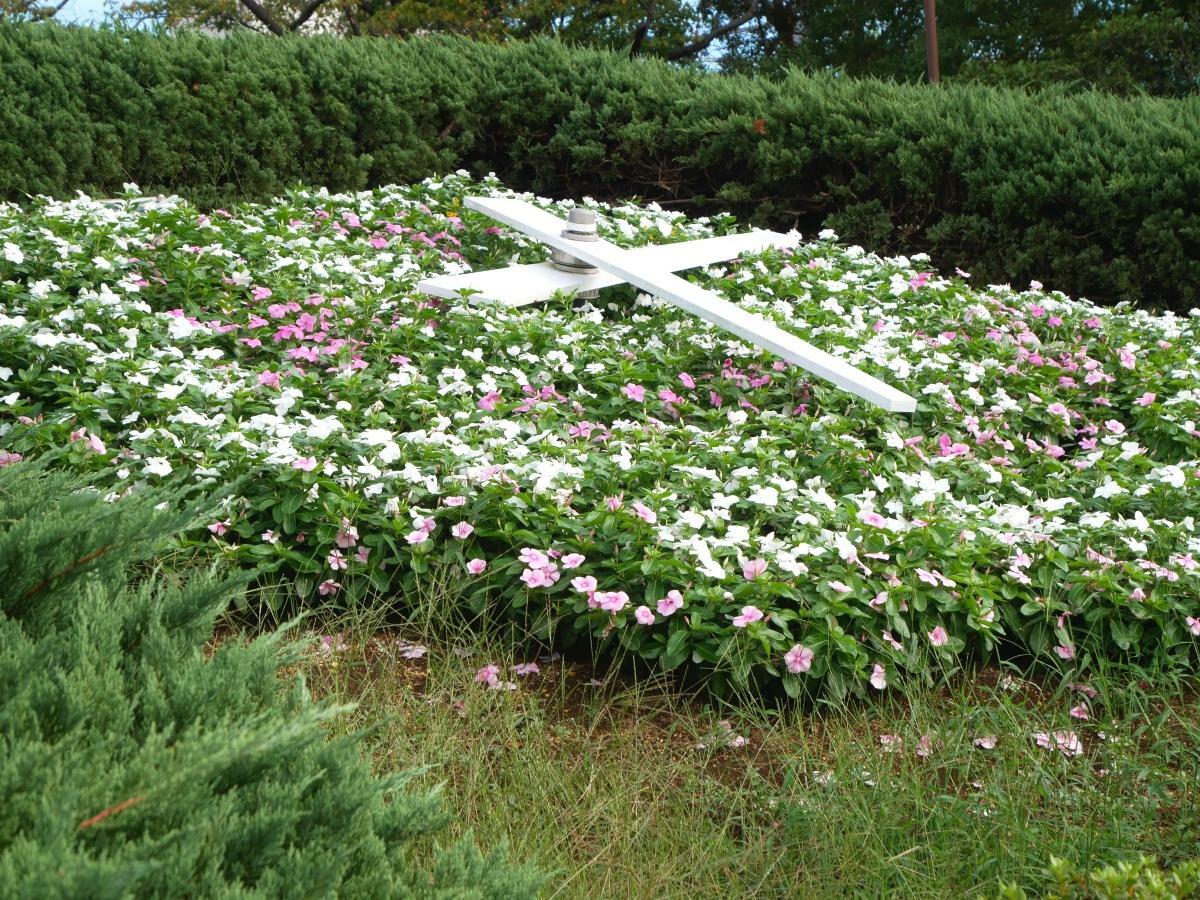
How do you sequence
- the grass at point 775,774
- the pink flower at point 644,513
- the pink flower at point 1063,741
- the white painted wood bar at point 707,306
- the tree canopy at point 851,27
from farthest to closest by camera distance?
the tree canopy at point 851,27 < the white painted wood bar at point 707,306 < the pink flower at point 644,513 < the pink flower at point 1063,741 < the grass at point 775,774

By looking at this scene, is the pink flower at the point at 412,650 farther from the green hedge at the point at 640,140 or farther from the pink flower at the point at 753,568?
the green hedge at the point at 640,140

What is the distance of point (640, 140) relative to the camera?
8117mm

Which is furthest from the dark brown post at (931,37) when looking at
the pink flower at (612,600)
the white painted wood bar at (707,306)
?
the pink flower at (612,600)

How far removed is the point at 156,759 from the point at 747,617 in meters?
1.82

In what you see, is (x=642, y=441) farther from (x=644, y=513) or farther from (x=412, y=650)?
(x=412, y=650)

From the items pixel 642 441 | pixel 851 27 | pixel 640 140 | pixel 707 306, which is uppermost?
pixel 851 27

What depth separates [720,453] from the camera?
151 inches

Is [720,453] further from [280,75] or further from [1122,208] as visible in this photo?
[280,75]

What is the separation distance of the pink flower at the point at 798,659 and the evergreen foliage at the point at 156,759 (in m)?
1.42

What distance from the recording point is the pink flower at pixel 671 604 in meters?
2.99

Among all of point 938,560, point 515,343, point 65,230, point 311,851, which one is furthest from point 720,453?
point 65,230

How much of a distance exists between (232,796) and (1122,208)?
22.3ft

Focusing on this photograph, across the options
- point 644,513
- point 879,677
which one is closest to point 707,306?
point 644,513

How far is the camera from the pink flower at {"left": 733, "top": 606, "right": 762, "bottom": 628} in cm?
294
